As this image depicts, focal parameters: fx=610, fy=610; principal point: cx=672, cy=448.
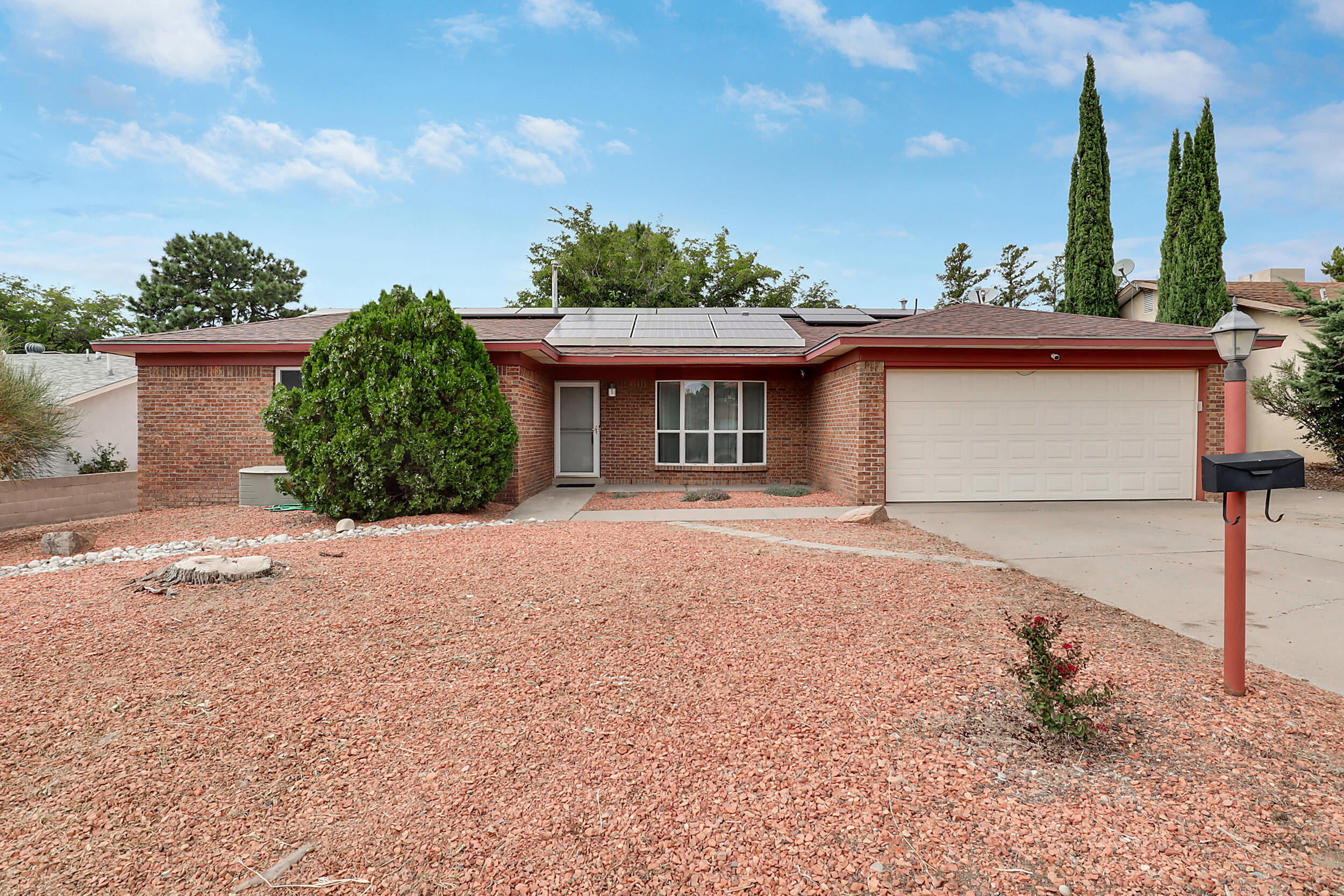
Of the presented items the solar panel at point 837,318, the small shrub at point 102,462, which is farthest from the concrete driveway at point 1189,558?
the small shrub at point 102,462

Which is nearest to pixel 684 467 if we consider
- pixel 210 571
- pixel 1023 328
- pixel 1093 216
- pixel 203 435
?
pixel 1023 328

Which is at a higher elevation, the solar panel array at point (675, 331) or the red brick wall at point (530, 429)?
the solar panel array at point (675, 331)

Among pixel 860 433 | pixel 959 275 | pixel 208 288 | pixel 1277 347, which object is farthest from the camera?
pixel 959 275

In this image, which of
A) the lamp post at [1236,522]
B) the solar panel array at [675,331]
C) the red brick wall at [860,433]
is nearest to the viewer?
the lamp post at [1236,522]

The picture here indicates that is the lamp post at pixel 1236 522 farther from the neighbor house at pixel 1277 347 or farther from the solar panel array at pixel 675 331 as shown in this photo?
the neighbor house at pixel 1277 347

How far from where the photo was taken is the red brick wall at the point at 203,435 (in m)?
10.1

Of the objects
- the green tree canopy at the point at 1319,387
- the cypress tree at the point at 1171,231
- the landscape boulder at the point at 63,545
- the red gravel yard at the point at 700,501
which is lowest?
the landscape boulder at the point at 63,545

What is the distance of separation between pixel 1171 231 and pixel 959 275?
19235 mm

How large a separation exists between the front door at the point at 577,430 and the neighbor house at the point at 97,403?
12.5 m

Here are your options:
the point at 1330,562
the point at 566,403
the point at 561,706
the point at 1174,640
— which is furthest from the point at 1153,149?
the point at 561,706

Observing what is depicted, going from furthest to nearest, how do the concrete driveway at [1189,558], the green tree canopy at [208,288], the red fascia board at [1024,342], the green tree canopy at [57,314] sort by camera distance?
the green tree canopy at [208,288]
the green tree canopy at [57,314]
the red fascia board at [1024,342]
the concrete driveway at [1189,558]

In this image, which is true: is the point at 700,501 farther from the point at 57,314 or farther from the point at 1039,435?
the point at 57,314

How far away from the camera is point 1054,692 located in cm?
245

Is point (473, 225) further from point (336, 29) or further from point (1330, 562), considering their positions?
point (1330, 562)
